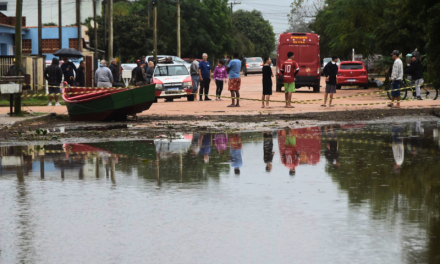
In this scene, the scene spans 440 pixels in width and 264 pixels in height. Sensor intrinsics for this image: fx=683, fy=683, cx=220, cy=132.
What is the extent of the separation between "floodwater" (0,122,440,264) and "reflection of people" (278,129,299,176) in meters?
0.03

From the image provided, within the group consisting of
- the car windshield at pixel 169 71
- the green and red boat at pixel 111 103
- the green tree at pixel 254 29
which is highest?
the green tree at pixel 254 29

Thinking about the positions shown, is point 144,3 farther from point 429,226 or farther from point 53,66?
point 429,226

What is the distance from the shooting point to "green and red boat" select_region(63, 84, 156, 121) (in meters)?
18.2

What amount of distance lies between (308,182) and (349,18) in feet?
117

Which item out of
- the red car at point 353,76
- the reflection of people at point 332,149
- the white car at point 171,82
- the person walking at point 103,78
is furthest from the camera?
the red car at point 353,76

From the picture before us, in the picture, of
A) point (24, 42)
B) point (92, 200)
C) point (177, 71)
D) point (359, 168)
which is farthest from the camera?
point (24, 42)

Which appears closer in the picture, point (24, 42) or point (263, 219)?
point (263, 219)

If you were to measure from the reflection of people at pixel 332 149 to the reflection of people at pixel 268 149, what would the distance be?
93 cm

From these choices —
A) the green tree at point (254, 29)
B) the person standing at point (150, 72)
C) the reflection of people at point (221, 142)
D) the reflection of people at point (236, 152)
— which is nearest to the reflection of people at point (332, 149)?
the reflection of people at point (236, 152)

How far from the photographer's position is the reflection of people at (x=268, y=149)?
34.1ft

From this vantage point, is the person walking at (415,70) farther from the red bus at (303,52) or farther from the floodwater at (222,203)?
the floodwater at (222,203)

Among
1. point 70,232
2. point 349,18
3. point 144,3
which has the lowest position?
point 70,232

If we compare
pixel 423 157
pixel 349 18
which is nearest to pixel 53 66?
pixel 423 157

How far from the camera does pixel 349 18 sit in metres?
43.0
